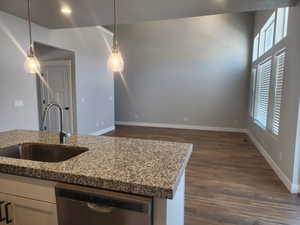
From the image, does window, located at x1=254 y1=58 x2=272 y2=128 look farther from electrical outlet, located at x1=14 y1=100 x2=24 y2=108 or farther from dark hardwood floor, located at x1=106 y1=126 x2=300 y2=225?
electrical outlet, located at x1=14 y1=100 x2=24 y2=108

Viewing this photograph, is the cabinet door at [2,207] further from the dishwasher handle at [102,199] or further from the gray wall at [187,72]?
the gray wall at [187,72]

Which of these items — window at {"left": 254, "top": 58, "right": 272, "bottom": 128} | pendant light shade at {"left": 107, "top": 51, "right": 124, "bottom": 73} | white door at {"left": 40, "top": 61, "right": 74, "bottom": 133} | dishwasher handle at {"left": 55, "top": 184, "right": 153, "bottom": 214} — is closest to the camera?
dishwasher handle at {"left": 55, "top": 184, "right": 153, "bottom": 214}

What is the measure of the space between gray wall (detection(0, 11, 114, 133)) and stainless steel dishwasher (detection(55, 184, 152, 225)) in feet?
9.33

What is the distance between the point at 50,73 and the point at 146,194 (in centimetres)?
523

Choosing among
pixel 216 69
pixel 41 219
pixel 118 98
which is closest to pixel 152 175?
pixel 41 219

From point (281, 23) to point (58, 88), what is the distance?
5.07 meters

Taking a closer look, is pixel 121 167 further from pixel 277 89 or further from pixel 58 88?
pixel 58 88

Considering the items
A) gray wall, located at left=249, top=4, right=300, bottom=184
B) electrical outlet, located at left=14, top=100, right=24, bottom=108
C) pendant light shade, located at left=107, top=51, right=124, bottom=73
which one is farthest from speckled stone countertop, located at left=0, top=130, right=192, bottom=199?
electrical outlet, located at left=14, top=100, right=24, bottom=108

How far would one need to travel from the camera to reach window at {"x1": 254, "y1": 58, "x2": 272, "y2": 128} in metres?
4.08

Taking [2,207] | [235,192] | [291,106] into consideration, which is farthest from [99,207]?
[291,106]

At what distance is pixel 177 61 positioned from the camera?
23.0ft

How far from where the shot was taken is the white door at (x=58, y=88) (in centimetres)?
493

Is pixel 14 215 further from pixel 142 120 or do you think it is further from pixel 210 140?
pixel 142 120

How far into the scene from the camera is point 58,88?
5.08 m
